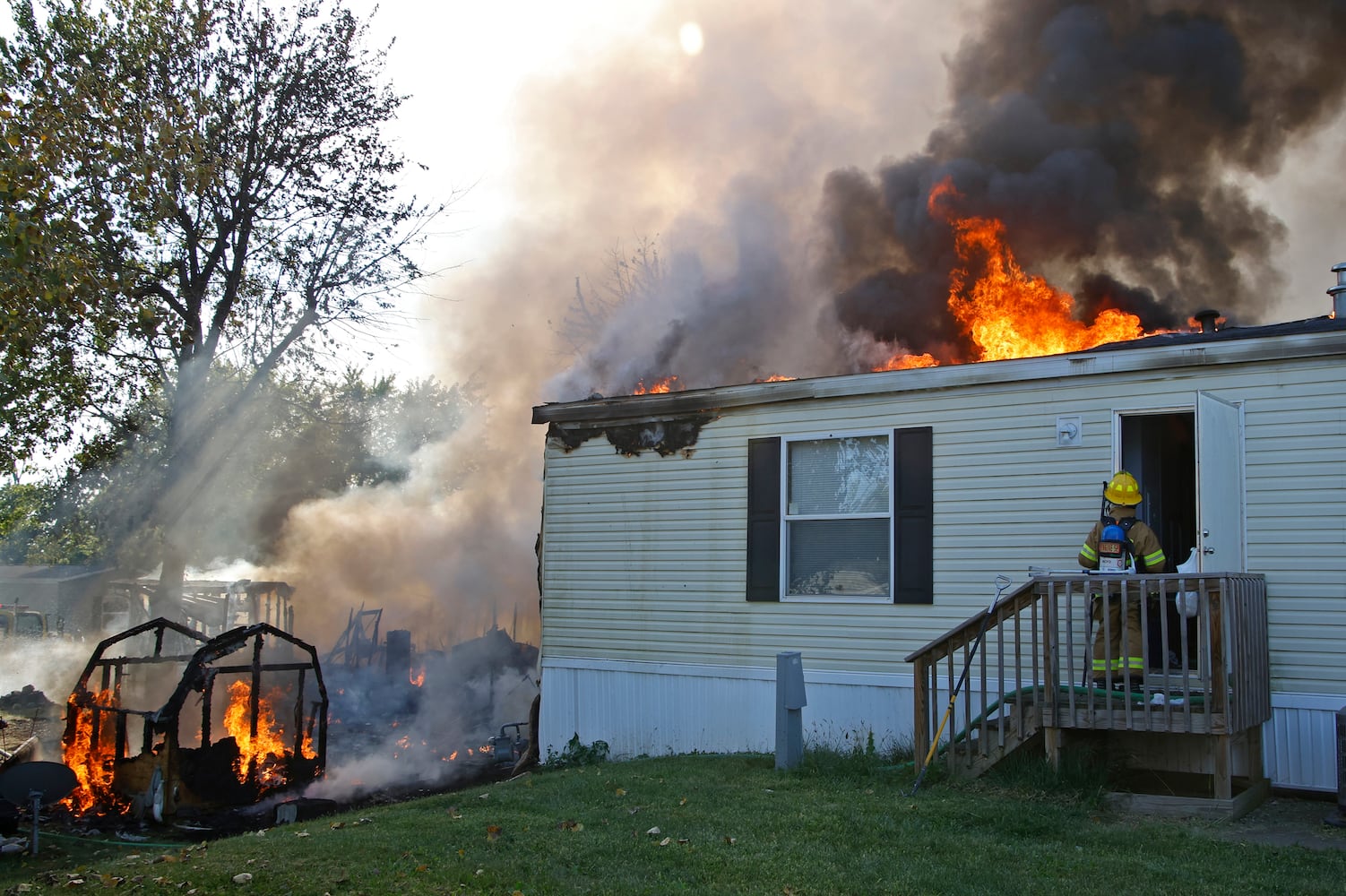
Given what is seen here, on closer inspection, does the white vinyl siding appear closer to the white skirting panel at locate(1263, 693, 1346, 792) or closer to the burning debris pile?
A: the white skirting panel at locate(1263, 693, 1346, 792)

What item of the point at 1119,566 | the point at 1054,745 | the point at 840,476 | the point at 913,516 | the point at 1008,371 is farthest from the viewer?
the point at 840,476

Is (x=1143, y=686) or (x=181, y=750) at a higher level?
(x=1143, y=686)

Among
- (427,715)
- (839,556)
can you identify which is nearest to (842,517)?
(839,556)

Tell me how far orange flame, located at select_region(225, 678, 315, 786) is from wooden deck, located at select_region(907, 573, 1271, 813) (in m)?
8.09

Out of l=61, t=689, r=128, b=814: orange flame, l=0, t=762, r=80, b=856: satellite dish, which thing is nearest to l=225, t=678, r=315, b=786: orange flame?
l=61, t=689, r=128, b=814: orange flame

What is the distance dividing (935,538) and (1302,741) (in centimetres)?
310

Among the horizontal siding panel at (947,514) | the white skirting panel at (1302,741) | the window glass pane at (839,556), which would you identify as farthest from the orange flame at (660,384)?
the white skirting panel at (1302,741)

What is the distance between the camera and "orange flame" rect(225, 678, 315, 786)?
39.8 feet

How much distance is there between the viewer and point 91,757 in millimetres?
12047

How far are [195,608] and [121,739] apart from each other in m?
14.0

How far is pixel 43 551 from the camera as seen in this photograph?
61.8 m

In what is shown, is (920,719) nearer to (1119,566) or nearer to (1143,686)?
(1143,686)

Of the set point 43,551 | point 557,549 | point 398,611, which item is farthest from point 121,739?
point 43,551

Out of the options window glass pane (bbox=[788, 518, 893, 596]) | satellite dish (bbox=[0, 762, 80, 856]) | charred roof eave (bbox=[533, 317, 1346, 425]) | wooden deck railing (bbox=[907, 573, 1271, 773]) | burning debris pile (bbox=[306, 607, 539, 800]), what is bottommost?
burning debris pile (bbox=[306, 607, 539, 800])
